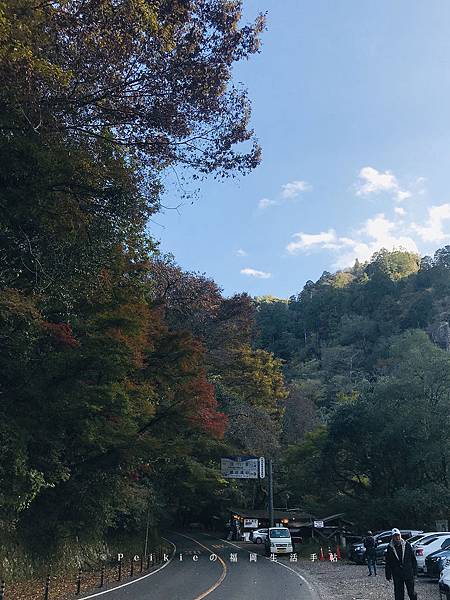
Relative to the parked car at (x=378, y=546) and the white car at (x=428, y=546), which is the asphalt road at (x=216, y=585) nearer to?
the white car at (x=428, y=546)

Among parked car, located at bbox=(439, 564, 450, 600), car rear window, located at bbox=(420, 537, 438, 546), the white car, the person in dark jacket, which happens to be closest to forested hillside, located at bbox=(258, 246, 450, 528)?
car rear window, located at bbox=(420, 537, 438, 546)

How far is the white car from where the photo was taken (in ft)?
64.8

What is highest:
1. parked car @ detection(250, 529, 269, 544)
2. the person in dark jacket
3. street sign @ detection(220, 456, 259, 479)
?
street sign @ detection(220, 456, 259, 479)

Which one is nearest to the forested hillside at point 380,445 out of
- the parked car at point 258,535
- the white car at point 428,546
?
the parked car at point 258,535

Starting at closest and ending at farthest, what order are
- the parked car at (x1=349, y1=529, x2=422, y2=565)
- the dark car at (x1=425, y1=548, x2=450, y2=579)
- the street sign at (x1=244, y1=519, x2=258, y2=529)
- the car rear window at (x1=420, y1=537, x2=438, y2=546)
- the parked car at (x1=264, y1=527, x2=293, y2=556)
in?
the dark car at (x1=425, y1=548, x2=450, y2=579), the car rear window at (x1=420, y1=537, x2=438, y2=546), the parked car at (x1=349, y1=529, x2=422, y2=565), the parked car at (x1=264, y1=527, x2=293, y2=556), the street sign at (x1=244, y1=519, x2=258, y2=529)

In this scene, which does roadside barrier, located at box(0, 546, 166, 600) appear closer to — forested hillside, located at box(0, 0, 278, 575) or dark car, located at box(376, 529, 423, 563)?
forested hillside, located at box(0, 0, 278, 575)

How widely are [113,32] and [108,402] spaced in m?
11.2

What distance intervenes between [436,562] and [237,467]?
67.1ft

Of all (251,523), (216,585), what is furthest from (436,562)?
(251,523)

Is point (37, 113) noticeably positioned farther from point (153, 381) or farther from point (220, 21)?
point (153, 381)

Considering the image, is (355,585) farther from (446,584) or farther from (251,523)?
(251,523)

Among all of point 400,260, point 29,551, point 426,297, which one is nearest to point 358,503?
point 29,551

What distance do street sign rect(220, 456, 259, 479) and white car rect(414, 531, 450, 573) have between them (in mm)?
16922

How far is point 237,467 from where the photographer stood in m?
37.2
